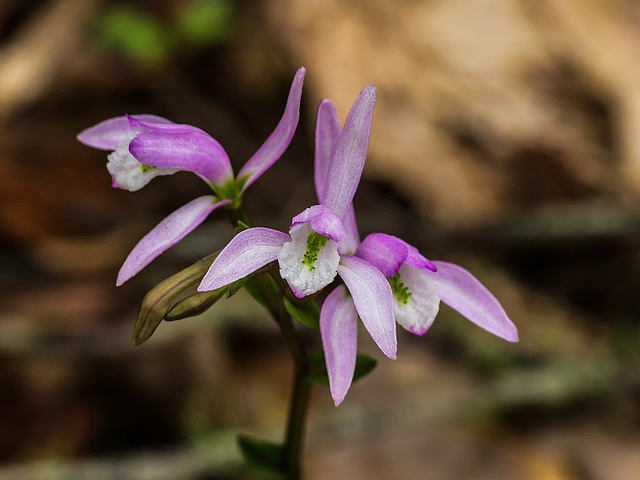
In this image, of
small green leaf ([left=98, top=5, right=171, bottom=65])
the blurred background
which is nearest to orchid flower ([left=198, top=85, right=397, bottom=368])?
the blurred background

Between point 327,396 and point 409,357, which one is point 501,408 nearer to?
point 409,357

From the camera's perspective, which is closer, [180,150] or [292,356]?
[180,150]

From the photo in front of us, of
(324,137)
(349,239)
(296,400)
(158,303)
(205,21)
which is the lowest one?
(205,21)

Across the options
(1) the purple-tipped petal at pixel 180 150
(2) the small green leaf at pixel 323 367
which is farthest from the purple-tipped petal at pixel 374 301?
(1) the purple-tipped petal at pixel 180 150

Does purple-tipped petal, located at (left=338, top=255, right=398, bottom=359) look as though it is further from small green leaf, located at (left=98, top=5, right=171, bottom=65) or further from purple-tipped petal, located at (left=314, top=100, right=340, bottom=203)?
small green leaf, located at (left=98, top=5, right=171, bottom=65)

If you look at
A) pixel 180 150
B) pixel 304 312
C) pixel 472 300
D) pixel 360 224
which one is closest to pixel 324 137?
pixel 180 150

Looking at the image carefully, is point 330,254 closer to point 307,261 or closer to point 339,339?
point 307,261
